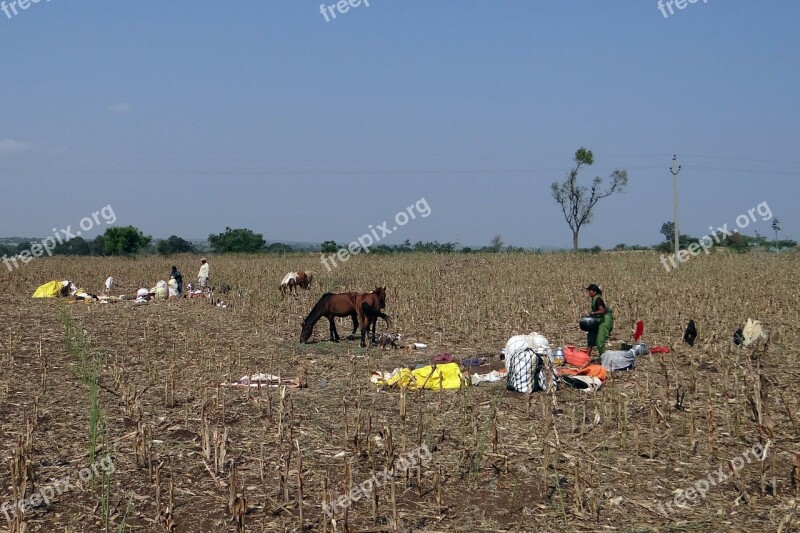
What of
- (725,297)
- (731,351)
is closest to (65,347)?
(731,351)

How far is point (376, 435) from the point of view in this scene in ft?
23.1

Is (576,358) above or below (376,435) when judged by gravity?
above

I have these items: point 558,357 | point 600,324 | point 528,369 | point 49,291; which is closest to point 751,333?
point 600,324

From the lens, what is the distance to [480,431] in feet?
22.8

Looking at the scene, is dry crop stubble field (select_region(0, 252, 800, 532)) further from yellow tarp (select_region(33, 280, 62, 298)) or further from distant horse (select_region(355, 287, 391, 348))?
yellow tarp (select_region(33, 280, 62, 298))

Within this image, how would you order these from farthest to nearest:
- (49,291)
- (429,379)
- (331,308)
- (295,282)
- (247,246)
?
(247,246)
(49,291)
(295,282)
(331,308)
(429,379)

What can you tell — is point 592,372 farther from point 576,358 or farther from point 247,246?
point 247,246

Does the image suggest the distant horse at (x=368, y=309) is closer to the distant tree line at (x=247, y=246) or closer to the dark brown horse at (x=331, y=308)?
the dark brown horse at (x=331, y=308)

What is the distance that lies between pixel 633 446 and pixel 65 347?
30.2 ft

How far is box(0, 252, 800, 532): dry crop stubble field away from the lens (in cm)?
526

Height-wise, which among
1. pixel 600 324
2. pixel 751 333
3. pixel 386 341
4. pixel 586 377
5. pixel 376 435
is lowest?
pixel 376 435

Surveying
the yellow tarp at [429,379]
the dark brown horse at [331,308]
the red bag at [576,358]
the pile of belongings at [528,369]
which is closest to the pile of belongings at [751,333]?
the red bag at [576,358]

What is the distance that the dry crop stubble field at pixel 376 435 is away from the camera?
5.26m

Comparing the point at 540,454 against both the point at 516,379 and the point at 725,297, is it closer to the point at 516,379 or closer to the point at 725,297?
the point at 516,379
